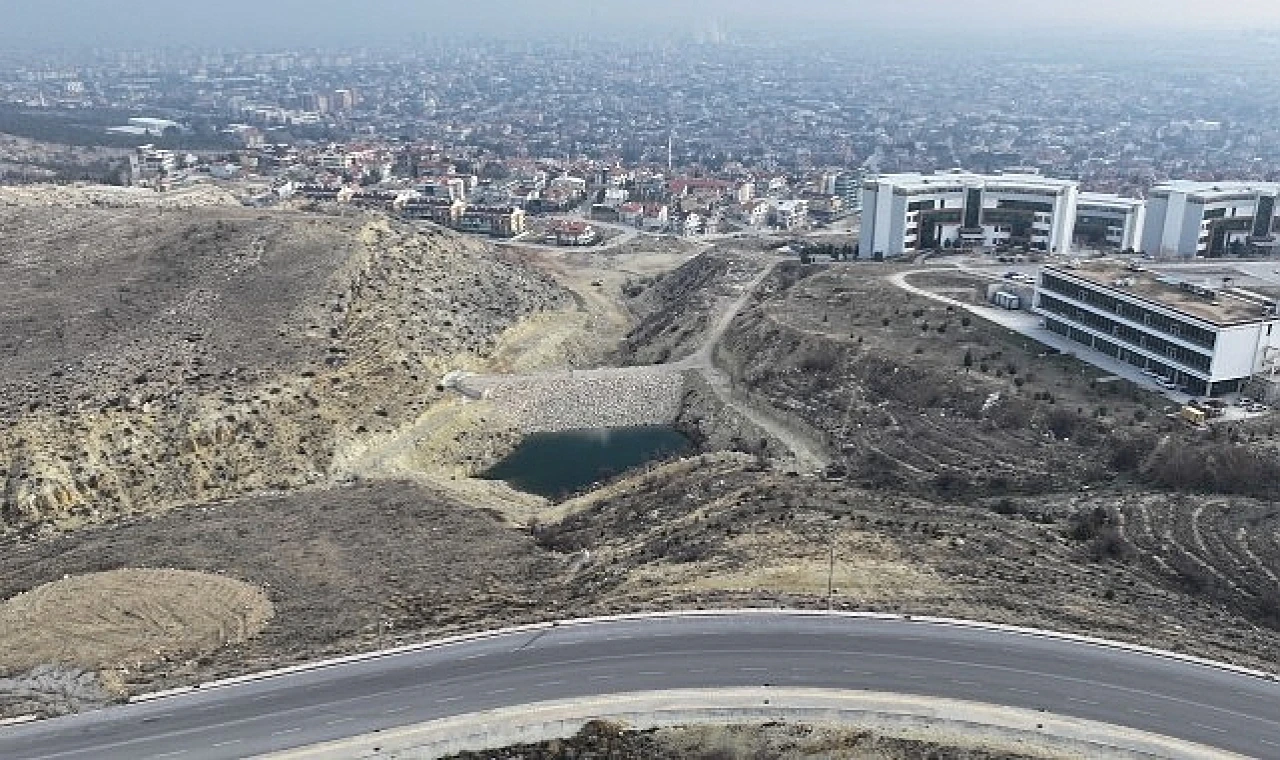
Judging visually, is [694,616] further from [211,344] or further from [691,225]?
[691,225]

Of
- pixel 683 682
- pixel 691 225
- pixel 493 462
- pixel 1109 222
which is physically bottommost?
pixel 493 462

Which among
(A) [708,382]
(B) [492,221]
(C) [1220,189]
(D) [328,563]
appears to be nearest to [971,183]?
(C) [1220,189]

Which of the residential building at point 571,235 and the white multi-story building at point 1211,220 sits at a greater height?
the white multi-story building at point 1211,220

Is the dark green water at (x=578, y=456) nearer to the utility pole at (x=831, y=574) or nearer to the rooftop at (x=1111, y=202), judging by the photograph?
the utility pole at (x=831, y=574)

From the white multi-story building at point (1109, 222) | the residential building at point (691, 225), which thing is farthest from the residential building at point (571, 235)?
the white multi-story building at point (1109, 222)

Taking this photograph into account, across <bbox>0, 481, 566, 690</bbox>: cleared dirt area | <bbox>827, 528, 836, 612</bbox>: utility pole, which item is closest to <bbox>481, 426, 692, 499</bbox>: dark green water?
<bbox>0, 481, 566, 690</bbox>: cleared dirt area

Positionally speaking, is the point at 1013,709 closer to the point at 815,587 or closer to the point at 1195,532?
the point at 815,587
